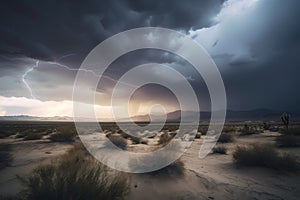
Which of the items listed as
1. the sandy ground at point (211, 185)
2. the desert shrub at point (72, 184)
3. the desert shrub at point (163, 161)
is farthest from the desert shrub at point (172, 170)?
the desert shrub at point (72, 184)

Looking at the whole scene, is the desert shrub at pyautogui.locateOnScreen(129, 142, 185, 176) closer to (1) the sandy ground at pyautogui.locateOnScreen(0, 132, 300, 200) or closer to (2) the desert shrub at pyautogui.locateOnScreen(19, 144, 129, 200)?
(1) the sandy ground at pyautogui.locateOnScreen(0, 132, 300, 200)

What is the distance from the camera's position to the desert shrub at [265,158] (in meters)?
7.96

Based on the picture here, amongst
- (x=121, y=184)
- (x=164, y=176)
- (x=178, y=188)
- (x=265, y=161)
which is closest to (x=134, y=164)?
(x=164, y=176)

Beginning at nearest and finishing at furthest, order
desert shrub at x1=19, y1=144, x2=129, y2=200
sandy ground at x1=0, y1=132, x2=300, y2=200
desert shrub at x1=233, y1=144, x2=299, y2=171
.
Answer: desert shrub at x1=19, y1=144, x2=129, y2=200 < sandy ground at x1=0, y1=132, x2=300, y2=200 < desert shrub at x1=233, y1=144, x2=299, y2=171

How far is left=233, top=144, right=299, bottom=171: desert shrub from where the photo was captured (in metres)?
7.96

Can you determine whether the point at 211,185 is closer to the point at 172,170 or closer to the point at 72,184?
the point at 172,170

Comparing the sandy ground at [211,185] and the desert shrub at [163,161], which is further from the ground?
the desert shrub at [163,161]

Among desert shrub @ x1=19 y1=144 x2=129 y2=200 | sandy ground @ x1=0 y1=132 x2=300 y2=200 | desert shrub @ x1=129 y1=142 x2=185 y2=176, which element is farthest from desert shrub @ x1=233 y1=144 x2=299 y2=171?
desert shrub @ x1=19 y1=144 x2=129 y2=200

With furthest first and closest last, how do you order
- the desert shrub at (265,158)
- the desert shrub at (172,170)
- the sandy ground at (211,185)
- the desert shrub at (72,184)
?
1. the desert shrub at (265,158)
2. the desert shrub at (172,170)
3. the sandy ground at (211,185)
4. the desert shrub at (72,184)

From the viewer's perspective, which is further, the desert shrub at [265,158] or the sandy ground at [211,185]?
the desert shrub at [265,158]

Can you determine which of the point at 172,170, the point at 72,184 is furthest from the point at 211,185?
the point at 72,184

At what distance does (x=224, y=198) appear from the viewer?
531 cm

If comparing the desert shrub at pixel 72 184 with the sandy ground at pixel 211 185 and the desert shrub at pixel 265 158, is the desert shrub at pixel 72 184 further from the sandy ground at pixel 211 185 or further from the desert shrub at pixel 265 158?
the desert shrub at pixel 265 158

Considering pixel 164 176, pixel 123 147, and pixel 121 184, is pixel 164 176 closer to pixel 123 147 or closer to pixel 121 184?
pixel 121 184
